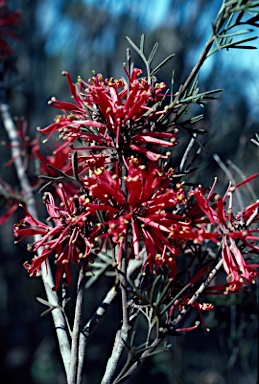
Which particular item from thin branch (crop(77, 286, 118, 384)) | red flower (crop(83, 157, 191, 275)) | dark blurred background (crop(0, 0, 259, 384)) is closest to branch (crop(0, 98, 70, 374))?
thin branch (crop(77, 286, 118, 384))

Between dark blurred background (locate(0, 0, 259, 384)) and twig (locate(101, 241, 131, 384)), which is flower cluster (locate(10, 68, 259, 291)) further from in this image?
dark blurred background (locate(0, 0, 259, 384))

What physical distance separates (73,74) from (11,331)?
233 cm

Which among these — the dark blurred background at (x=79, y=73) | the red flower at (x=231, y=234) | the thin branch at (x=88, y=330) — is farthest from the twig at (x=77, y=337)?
the dark blurred background at (x=79, y=73)

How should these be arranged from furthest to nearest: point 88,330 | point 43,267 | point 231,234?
point 43,267 < point 88,330 < point 231,234

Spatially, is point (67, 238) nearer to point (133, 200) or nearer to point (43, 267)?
point (133, 200)

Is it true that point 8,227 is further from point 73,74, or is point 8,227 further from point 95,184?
point 95,184

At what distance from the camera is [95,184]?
642 millimetres

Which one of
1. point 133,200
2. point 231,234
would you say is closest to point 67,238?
point 133,200

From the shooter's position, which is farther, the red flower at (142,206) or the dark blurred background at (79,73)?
the dark blurred background at (79,73)

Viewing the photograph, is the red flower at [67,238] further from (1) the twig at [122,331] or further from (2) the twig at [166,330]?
(2) the twig at [166,330]

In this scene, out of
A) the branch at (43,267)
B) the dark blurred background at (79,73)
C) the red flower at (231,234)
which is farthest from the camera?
the dark blurred background at (79,73)

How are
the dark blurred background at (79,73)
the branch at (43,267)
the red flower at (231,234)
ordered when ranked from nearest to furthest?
the red flower at (231,234) → the branch at (43,267) → the dark blurred background at (79,73)

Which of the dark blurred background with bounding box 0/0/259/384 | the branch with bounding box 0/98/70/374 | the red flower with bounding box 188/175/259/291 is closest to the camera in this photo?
the red flower with bounding box 188/175/259/291

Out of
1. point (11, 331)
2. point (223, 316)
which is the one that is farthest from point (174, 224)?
point (11, 331)
